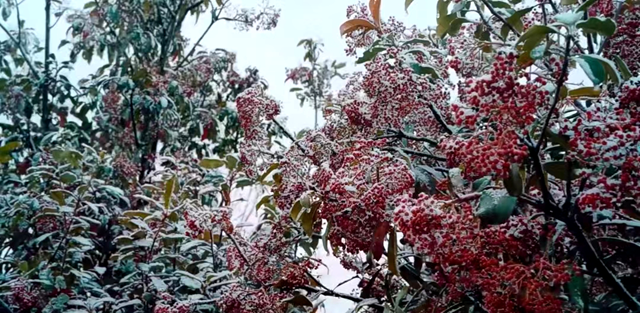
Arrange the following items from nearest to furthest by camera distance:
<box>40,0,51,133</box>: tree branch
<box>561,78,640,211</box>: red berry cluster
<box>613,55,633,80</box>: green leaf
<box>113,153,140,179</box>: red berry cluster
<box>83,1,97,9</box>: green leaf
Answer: <box>561,78,640,211</box>: red berry cluster < <box>613,55,633,80</box>: green leaf < <box>113,153,140,179</box>: red berry cluster < <box>40,0,51,133</box>: tree branch < <box>83,1,97,9</box>: green leaf

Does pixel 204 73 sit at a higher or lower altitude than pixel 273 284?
higher

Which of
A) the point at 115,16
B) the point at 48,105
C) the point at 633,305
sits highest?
Result: the point at 115,16

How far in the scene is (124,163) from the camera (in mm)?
1680

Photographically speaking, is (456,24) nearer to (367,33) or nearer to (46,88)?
(367,33)

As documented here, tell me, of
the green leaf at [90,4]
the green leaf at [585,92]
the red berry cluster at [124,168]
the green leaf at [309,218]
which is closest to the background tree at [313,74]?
the red berry cluster at [124,168]

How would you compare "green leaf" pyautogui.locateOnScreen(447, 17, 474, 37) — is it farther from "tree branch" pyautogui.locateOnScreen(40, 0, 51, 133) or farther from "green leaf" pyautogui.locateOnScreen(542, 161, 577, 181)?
"tree branch" pyautogui.locateOnScreen(40, 0, 51, 133)

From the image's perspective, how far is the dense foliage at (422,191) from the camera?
21.0 inches

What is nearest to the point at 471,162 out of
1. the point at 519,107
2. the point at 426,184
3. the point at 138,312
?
the point at 519,107

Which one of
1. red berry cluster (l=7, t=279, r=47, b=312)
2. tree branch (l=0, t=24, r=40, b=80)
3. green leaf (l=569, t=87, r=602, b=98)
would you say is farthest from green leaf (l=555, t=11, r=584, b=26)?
tree branch (l=0, t=24, r=40, b=80)

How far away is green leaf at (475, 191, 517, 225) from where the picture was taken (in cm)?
53

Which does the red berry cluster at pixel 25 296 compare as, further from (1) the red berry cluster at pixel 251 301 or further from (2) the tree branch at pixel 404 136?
(2) the tree branch at pixel 404 136

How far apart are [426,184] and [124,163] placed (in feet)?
3.93

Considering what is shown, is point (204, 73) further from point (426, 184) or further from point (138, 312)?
point (426, 184)

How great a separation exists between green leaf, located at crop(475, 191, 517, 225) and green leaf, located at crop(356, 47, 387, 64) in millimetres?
338
